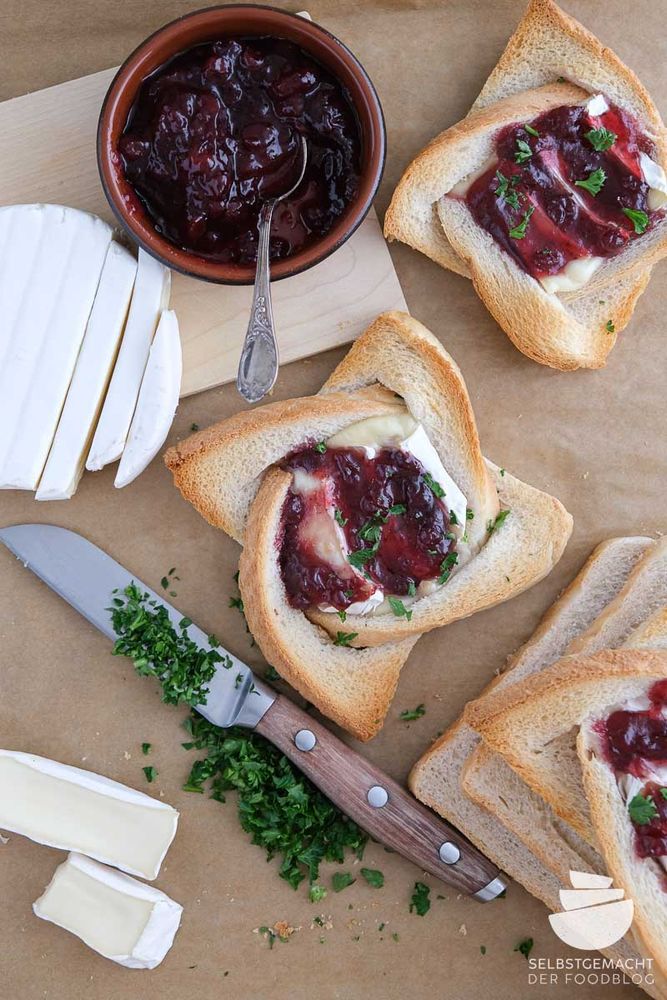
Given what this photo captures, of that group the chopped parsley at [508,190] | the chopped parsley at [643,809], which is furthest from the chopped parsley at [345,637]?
the chopped parsley at [508,190]

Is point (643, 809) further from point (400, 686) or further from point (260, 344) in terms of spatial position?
point (260, 344)

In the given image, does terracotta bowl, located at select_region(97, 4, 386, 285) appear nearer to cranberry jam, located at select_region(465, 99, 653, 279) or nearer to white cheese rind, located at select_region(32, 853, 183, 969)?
cranberry jam, located at select_region(465, 99, 653, 279)

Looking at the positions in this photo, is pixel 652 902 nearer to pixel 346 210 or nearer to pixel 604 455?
pixel 604 455

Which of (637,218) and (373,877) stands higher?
(637,218)

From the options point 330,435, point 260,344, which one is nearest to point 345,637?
point 330,435

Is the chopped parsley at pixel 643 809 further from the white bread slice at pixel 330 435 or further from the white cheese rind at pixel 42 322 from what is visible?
the white cheese rind at pixel 42 322

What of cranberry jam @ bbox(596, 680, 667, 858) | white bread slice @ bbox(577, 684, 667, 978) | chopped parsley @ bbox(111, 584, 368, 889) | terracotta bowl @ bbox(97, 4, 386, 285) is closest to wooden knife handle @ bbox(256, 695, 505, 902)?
chopped parsley @ bbox(111, 584, 368, 889)

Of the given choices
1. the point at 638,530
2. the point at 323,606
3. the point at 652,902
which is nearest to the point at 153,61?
the point at 323,606
